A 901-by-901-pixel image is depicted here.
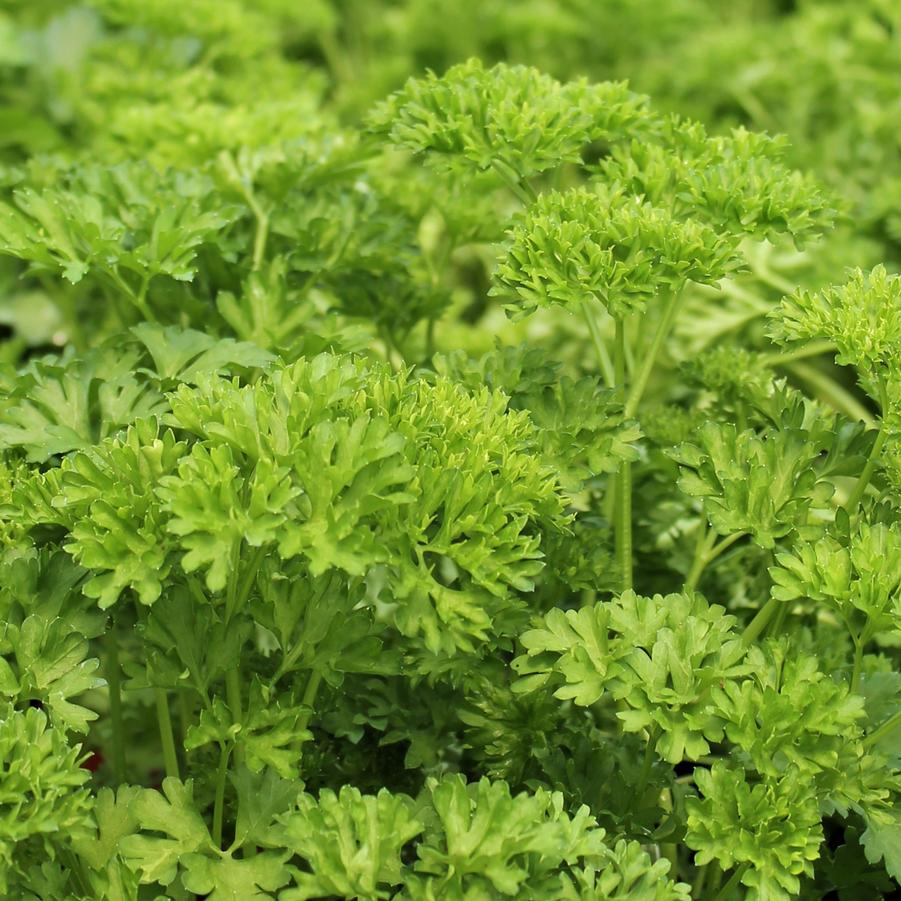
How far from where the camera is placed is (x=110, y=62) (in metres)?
1.93

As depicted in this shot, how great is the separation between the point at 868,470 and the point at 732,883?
0.36m

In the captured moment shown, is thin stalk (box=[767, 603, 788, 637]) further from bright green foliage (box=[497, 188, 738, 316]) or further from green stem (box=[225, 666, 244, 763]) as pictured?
green stem (box=[225, 666, 244, 763])

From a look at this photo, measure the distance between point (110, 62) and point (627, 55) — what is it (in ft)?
3.27

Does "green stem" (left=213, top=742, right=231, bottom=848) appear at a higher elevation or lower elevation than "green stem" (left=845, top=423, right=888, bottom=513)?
lower

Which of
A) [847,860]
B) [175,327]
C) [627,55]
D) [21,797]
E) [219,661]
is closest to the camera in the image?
[21,797]

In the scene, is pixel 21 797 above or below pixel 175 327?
below

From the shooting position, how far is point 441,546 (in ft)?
2.87

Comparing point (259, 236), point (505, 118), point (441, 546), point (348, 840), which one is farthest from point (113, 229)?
point (348, 840)

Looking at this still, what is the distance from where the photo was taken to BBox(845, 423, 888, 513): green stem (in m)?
0.97

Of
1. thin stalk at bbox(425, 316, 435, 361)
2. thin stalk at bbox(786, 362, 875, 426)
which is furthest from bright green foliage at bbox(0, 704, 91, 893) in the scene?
thin stalk at bbox(786, 362, 875, 426)

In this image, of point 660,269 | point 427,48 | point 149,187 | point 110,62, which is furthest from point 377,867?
point 427,48

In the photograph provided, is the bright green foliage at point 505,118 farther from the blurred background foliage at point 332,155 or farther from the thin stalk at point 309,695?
the thin stalk at point 309,695

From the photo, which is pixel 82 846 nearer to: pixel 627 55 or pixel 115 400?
pixel 115 400

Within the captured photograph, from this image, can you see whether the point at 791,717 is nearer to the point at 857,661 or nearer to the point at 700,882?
the point at 857,661
